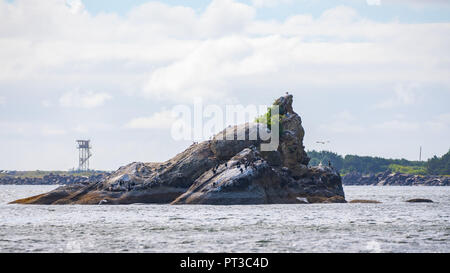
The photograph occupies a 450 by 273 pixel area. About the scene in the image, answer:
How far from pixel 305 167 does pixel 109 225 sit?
42529mm

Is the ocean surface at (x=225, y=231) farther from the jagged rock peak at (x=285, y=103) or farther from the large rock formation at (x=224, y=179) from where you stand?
the jagged rock peak at (x=285, y=103)

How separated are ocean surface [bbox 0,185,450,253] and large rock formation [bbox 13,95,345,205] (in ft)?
29.2

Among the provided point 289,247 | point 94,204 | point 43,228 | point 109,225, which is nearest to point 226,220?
point 109,225

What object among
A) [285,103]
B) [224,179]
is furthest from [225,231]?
[285,103]

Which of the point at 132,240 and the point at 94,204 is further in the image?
the point at 94,204

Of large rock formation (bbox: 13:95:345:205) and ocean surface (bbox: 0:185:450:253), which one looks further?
large rock formation (bbox: 13:95:345:205)

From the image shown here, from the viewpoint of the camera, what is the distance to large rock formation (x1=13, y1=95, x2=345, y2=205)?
83.4 m

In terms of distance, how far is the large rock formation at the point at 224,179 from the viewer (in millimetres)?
83438

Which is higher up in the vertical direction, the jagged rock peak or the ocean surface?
the jagged rock peak

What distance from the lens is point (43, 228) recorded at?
54.5 m

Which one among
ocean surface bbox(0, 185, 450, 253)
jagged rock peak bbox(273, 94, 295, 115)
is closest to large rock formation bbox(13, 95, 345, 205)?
jagged rock peak bbox(273, 94, 295, 115)

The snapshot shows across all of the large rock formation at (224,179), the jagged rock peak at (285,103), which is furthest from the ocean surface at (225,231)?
the jagged rock peak at (285,103)

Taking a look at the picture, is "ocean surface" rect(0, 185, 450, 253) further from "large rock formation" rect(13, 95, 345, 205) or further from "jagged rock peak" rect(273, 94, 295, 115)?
"jagged rock peak" rect(273, 94, 295, 115)
